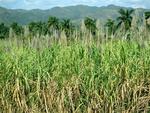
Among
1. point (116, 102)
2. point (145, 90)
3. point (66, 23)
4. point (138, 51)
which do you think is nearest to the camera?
point (116, 102)

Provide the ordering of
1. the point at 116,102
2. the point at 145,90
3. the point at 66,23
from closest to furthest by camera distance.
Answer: the point at 116,102 → the point at 145,90 → the point at 66,23

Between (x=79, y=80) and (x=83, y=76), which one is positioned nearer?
(x=79, y=80)

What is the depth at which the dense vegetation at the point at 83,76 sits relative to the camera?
7.74 meters

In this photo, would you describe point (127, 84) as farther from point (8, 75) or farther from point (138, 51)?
point (8, 75)

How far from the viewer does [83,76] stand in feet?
26.3

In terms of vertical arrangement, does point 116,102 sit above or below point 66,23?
above

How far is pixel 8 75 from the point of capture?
8406 millimetres

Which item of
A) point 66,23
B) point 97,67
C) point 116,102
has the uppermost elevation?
point 97,67

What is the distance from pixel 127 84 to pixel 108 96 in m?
0.49

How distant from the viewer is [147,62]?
8.55 m

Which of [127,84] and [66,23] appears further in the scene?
[66,23]

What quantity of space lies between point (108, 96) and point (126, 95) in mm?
401

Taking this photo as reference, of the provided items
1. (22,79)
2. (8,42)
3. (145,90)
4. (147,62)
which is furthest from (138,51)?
(8,42)

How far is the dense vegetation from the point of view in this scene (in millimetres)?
7742
